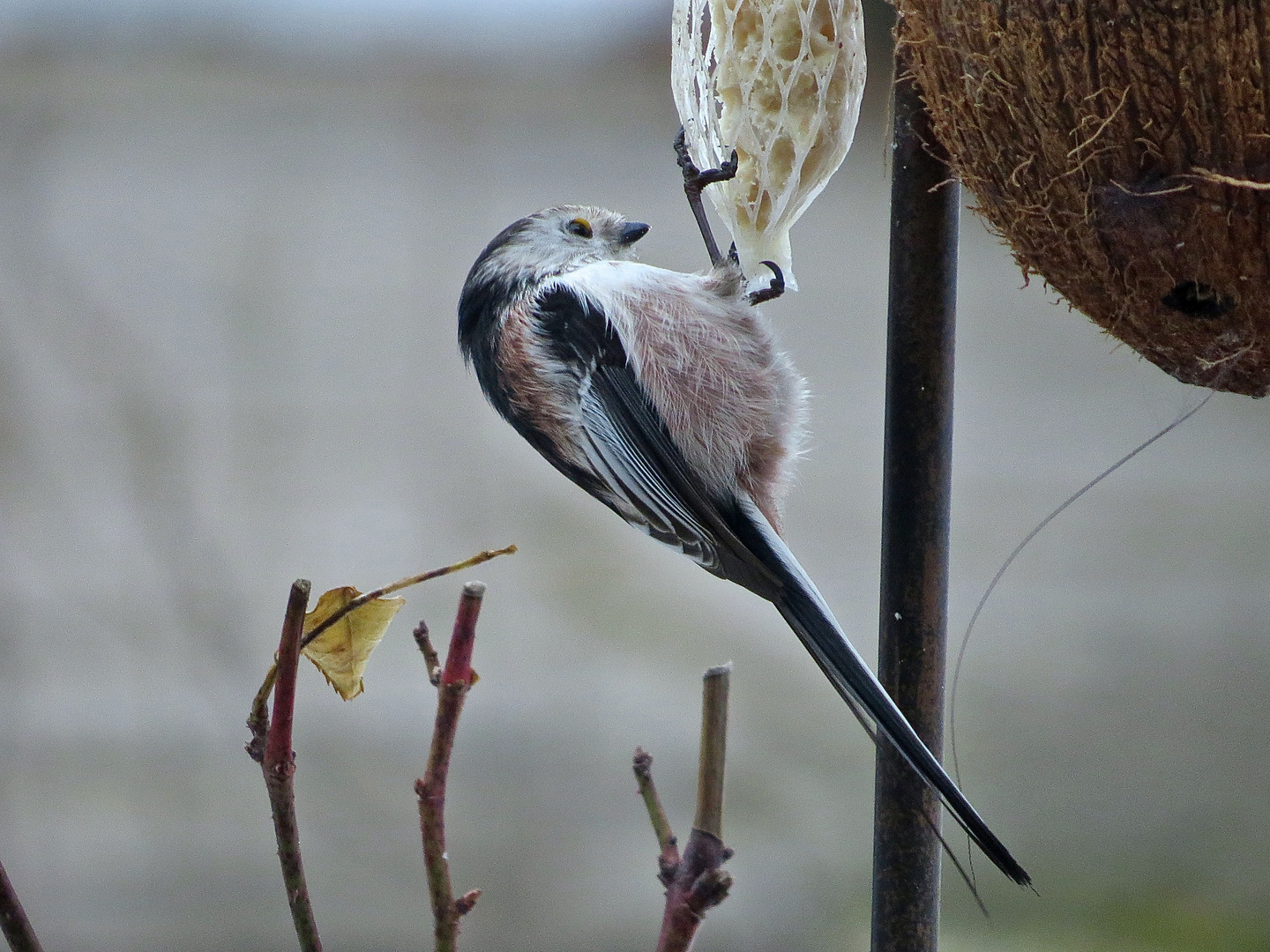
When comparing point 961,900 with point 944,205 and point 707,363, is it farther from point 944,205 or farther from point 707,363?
point 944,205

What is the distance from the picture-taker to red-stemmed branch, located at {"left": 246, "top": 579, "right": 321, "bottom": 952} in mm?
427

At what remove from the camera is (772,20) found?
990 mm

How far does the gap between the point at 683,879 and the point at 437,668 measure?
0.47 feet

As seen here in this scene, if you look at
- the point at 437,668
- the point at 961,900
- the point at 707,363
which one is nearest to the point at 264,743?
the point at 437,668

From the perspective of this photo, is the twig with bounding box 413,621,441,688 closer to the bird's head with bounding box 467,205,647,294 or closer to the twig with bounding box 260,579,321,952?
the twig with bounding box 260,579,321,952

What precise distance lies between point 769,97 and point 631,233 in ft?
1.51

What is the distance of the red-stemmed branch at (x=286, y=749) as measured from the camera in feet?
1.40

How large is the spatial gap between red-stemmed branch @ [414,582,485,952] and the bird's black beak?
1.05m

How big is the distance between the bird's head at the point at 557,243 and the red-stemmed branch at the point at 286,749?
1009mm

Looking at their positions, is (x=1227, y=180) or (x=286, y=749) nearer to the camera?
(x=286, y=749)

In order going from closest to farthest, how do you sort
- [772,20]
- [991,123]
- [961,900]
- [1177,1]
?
1. [1177,1]
2. [991,123]
3. [772,20]
4. [961,900]

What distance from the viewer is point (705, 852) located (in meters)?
0.45

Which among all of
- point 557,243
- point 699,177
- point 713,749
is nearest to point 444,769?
point 713,749

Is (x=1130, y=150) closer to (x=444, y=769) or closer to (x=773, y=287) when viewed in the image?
(x=773, y=287)
